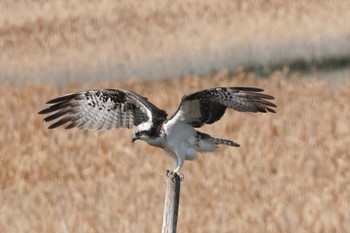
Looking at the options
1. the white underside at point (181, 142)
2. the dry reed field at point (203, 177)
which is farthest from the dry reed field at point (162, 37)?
the white underside at point (181, 142)

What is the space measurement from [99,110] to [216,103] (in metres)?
0.84

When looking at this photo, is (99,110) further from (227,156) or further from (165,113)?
(227,156)

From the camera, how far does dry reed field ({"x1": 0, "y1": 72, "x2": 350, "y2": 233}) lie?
8.99m

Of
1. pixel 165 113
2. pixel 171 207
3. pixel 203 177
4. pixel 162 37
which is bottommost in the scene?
pixel 171 207

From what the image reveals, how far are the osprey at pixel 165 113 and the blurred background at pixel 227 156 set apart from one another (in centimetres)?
197

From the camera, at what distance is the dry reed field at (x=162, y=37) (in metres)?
20.1

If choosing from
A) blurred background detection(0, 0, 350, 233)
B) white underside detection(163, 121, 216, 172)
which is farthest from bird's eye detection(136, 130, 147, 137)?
blurred background detection(0, 0, 350, 233)

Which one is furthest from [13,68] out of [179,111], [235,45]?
[179,111]

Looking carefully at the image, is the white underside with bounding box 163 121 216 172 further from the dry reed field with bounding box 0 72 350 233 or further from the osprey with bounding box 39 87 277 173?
the dry reed field with bounding box 0 72 350 233

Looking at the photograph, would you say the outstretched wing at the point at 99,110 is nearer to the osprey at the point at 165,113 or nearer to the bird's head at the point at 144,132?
the osprey at the point at 165,113

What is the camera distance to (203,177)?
33.1 feet

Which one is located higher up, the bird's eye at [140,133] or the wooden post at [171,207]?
the bird's eye at [140,133]

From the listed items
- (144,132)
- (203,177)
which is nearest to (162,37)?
(203,177)

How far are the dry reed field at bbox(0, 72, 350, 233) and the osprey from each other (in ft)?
6.44
